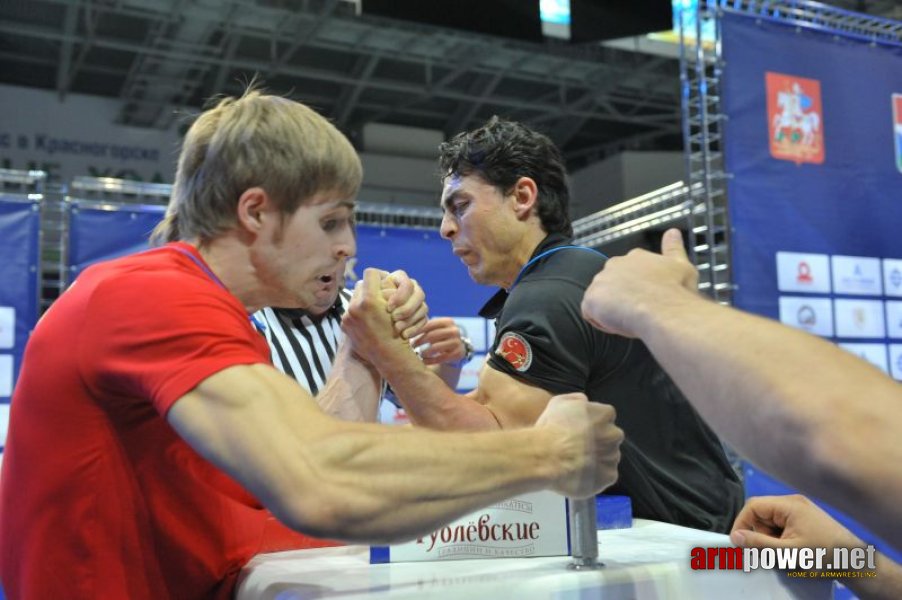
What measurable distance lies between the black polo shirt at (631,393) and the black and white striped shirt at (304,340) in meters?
1.12

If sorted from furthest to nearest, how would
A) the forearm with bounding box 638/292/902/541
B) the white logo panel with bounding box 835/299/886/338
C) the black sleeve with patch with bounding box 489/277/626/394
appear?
the white logo panel with bounding box 835/299/886/338 → the black sleeve with patch with bounding box 489/277/626/394 → the forearm with bounding box 638/292/902/541

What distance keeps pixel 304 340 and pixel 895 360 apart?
2885 mm

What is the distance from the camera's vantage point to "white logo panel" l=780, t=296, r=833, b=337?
145 inches

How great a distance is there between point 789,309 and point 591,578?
3051 mm

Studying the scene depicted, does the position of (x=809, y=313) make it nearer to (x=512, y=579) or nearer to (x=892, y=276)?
(x=892, y=276)

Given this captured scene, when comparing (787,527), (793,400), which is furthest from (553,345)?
(793,400)

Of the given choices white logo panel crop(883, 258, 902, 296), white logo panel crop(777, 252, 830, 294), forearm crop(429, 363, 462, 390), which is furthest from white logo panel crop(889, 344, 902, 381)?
forearm crop(429, 363, 462, 390)

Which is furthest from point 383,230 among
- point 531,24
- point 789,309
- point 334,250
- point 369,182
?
point 369,182

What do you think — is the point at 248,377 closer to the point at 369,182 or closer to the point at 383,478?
the point at 383,478

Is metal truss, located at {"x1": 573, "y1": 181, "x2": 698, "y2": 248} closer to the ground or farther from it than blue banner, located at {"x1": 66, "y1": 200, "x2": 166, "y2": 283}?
farther from it

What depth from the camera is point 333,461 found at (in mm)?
853

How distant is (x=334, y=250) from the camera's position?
4.15 feet

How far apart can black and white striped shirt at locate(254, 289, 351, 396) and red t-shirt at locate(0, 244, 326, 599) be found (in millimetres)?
1641

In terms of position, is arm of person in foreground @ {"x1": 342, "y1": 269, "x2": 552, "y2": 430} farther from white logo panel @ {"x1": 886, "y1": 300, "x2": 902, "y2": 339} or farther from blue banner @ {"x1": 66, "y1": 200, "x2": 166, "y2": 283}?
white logo panel @ {"x1": 886, "y1": 300, "x2": 902, "y2": 339}
